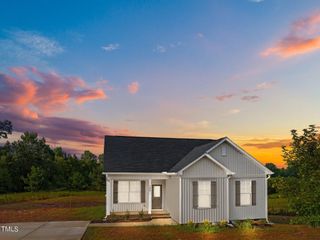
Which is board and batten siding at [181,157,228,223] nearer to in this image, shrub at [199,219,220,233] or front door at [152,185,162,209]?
shrub at [199,219,220,233]

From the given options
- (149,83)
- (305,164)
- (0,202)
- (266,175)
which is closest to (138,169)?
(149,83)

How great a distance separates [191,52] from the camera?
23.2 meters

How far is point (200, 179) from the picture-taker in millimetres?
20344

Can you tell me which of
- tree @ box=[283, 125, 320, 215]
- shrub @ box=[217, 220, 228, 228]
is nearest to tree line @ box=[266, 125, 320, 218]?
tree @ box=[283, 125, 320, 215]

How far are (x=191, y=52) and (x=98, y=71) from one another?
667 centimetres

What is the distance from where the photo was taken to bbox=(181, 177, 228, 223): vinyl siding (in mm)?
19922

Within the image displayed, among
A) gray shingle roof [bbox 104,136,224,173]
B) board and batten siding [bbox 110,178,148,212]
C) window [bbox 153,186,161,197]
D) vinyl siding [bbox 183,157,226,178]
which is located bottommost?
board and batten siding [bbox 110,178,148,212]

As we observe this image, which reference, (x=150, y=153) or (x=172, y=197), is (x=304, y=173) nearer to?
(x=172, y=197)

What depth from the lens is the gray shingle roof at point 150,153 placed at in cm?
2278

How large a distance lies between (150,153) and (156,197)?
11.3 feet

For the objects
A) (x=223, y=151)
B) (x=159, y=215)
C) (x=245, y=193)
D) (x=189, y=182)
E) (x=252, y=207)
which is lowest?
(x=159, y=215)

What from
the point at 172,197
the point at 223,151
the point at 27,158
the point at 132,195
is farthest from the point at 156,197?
the point at 27,158

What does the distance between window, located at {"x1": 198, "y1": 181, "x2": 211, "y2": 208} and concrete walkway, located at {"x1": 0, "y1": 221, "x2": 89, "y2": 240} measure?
23.0 ft

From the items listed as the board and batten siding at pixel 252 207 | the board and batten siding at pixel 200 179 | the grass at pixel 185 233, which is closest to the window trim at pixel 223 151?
the board and batten siding at pixel 200 179
